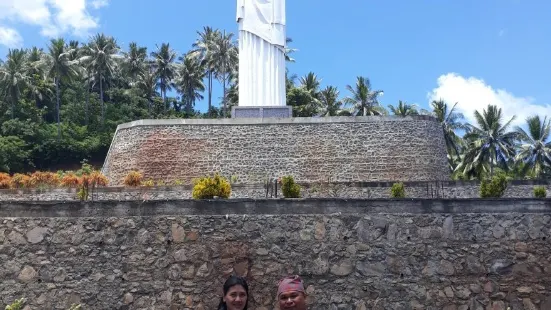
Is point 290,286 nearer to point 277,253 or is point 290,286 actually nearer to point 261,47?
point 277,253

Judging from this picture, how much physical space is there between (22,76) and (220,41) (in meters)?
12.7

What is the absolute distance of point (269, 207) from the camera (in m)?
6.98

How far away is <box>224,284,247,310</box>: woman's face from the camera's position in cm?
349

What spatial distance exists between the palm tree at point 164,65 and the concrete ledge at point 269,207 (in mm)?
37603

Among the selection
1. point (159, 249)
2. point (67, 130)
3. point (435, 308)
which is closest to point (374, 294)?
point (435, 308)

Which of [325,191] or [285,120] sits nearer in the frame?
[325,191]

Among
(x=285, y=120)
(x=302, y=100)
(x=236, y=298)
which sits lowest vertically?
(x=236, y=298)

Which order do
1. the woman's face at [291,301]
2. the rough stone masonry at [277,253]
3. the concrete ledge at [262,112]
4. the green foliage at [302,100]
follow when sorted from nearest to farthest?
1. the woman's face at [291,301]
2. the rough stone masonry at [277,253]
3. the concrete ledge at [262,112]
4. the green foliage at [302,100]

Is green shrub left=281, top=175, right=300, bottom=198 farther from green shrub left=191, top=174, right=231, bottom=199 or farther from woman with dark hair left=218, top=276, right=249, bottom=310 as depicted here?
woman with dark hair left=218, top=276, right=249, bottom=310

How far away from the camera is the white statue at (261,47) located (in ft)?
69.9

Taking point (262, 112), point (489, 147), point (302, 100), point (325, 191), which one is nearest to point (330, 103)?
point (302, 100)

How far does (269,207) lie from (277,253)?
1.76 feet

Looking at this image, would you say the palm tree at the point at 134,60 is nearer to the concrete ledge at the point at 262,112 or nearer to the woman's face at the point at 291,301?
the concrete ledge at the point at 262,112

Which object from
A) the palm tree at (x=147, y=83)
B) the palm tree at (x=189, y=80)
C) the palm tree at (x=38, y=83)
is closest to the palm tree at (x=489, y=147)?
the palm tree at (x=189, y=80)
